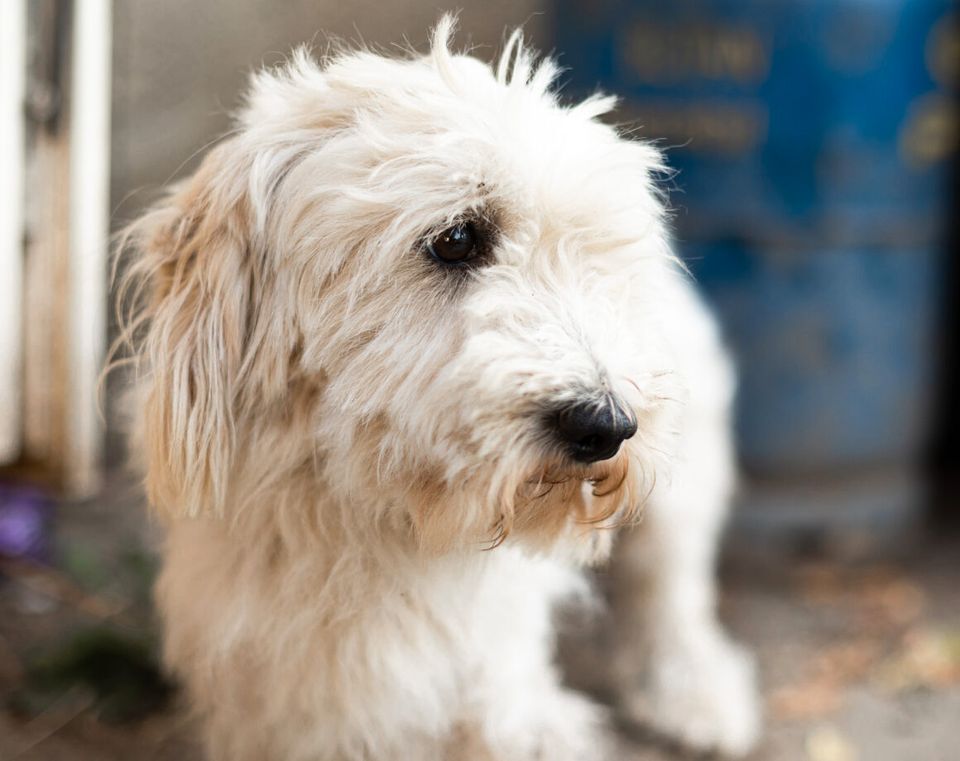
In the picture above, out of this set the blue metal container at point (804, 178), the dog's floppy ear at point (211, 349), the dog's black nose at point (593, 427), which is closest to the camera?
the dog's black nose at point (593, 427)

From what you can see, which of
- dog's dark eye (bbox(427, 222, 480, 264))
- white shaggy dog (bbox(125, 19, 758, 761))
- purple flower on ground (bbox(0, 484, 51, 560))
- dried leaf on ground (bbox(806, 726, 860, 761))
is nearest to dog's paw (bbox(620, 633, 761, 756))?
dried leaf on ground (bbox(806, 726, 860, 761))

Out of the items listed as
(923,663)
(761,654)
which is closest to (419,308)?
(761,654)

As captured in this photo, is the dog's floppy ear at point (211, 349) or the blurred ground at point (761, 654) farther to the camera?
the blurred ground at point (761, 654)

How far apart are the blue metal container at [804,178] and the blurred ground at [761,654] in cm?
44

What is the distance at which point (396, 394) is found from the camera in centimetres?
147

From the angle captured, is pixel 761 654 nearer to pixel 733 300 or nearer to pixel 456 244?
pixel 733 300

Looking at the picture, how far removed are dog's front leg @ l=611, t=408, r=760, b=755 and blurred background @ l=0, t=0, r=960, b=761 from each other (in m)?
0.12

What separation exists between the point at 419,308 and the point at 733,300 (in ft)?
6.33

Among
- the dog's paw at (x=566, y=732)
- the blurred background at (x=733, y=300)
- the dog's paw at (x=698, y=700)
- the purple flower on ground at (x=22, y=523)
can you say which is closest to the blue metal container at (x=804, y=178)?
the blurred background at (x=733, y=300)

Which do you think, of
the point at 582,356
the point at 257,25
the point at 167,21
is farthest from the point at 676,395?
the point at 167,21

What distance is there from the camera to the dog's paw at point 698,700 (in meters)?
2.45

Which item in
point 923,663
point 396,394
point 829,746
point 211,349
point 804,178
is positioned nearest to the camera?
point 396,394

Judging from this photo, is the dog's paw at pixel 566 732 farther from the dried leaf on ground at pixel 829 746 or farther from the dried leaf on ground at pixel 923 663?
the dried leaf on ground at pixel 923 663

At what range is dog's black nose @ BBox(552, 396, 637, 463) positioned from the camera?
134 cm
